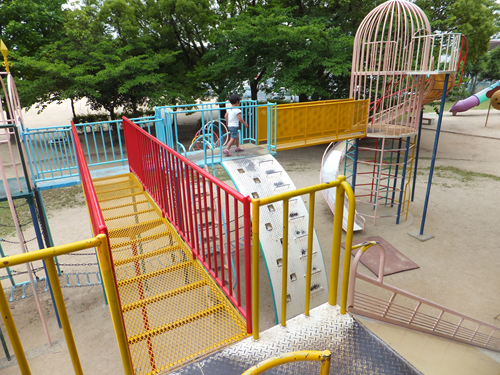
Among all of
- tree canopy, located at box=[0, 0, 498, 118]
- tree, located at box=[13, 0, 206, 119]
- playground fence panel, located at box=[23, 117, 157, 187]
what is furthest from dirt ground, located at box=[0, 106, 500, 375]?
tree, located at box=[13, 0, 206, 119]

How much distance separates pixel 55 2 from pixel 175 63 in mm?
6857

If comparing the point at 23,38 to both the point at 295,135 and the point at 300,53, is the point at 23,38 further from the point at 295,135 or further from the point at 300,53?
the point at 295,135

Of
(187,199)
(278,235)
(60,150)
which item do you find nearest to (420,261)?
(278,235)

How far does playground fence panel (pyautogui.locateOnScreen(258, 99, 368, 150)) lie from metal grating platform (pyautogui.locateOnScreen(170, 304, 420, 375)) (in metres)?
5.38

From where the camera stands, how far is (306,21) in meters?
16.0

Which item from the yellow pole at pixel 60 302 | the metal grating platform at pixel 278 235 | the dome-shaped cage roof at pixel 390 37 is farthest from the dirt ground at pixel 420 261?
the dome-shaped cage roof at pixel 390 37

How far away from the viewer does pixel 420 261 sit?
760 centimetres

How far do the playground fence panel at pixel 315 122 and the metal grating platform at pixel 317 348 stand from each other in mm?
5375

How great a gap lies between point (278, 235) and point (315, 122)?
331 cm

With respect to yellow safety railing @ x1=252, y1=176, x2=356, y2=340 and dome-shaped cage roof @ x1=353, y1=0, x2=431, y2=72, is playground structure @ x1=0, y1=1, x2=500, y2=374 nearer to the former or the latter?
yellow safety railing @ x1=252, y1=176, x2=356, y2=340

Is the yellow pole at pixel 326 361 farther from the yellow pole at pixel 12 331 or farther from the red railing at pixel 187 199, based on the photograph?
the yellow pole at pixel 12 331

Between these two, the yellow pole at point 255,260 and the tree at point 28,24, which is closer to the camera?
the yellow pole at point 255,260

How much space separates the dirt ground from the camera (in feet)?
17.9

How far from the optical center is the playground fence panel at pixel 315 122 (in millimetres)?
7590
